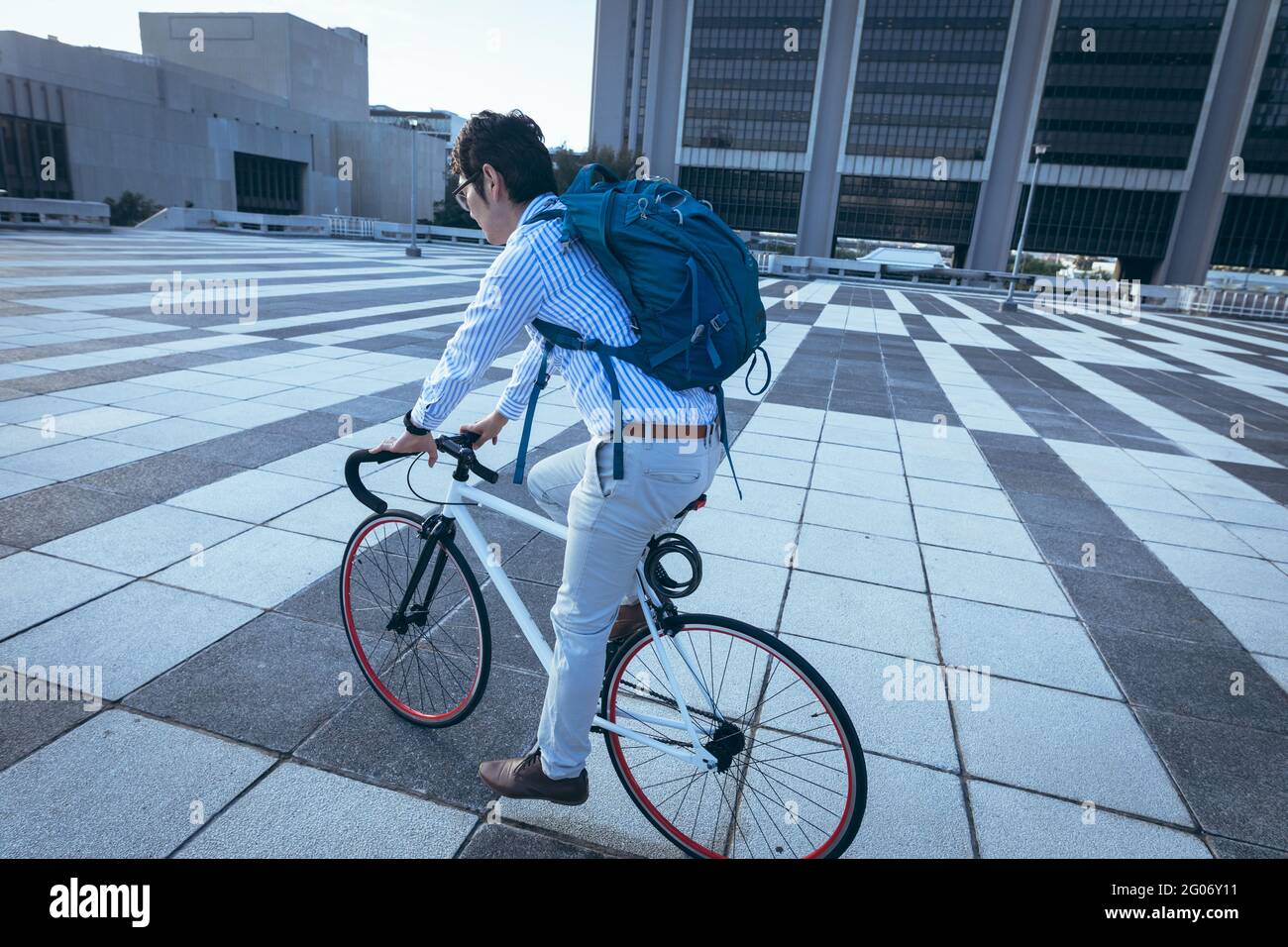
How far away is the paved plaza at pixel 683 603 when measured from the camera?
101 inches

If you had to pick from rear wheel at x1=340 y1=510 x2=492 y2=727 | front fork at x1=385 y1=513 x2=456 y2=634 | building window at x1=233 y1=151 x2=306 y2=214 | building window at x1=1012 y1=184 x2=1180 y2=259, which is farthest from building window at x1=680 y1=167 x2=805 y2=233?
front fork at x1=385 y1=513 x2=456 y2=634

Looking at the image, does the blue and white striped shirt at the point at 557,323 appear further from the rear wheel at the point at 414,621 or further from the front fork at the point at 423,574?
the rear wheel at the point at 414,621

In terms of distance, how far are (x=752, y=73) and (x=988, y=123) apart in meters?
20.5

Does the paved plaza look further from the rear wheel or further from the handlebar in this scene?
the handlebar

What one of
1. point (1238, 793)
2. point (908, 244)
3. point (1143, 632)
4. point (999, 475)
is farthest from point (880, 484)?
point (908, 244)

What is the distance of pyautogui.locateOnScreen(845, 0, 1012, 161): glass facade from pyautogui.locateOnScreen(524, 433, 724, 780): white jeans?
66.9 metres

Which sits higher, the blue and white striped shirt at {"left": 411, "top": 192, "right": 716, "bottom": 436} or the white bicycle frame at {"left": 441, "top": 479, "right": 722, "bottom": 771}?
the blue and white striped shirt at {"left": 411, "top": 192, "right": 716, "bottom": 436}

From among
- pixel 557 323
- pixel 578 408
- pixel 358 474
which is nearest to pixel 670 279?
pixel 557 323

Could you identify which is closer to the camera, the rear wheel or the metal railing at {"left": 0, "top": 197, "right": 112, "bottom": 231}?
the rear wheel

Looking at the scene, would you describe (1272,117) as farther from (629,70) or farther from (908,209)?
(629,70)

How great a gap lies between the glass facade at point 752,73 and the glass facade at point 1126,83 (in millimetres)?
19431

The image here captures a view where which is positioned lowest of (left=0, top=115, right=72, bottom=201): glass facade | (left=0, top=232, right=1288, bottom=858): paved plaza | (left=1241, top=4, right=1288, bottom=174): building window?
(left=0, top=232, right=1288, bottom=858): paved plaza

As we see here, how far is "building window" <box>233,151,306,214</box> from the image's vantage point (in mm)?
52625

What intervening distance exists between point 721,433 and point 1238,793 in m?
Answer: 2.59
